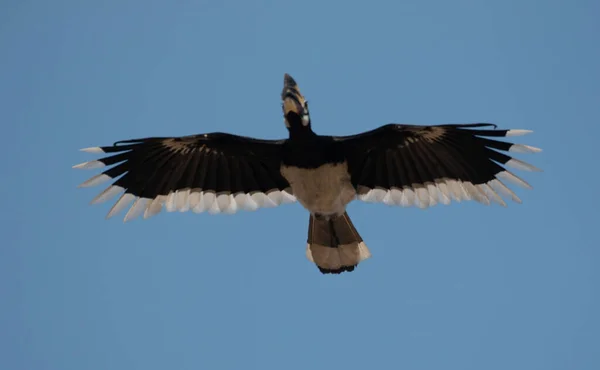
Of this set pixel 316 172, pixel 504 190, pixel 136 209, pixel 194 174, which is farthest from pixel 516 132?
pixel 136 209

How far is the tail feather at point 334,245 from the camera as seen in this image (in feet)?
36.6

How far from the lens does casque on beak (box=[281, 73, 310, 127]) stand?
10.6 metres

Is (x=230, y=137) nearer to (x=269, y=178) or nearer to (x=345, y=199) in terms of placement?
(x=269, y=178)

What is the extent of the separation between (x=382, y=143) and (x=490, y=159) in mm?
1199

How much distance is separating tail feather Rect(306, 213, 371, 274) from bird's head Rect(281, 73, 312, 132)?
43.5 inches

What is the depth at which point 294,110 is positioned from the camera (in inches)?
416

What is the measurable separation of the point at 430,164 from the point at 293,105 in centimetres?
172

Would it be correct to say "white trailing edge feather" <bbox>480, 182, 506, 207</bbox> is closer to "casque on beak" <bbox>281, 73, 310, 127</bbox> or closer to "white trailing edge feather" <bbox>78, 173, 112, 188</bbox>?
"casque on beak" <bbox>281, 73, 310, 127</bbox>

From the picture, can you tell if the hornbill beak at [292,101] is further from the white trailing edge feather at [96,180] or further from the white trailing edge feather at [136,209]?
the white trailing edge feather at [96,180]

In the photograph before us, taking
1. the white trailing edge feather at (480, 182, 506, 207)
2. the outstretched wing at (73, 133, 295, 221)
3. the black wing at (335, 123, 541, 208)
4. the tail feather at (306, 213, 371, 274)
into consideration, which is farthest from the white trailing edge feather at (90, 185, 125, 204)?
the white trailing edge feather at (480, 182, 506, 207)

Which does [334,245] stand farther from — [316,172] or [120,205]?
[120,205]

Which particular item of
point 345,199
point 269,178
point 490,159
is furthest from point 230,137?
point 490,159

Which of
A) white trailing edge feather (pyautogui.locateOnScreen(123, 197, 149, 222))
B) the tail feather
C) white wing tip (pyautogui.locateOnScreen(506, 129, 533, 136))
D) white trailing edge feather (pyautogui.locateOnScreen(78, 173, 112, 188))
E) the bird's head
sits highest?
the bird's head

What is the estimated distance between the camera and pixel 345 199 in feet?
36.4
